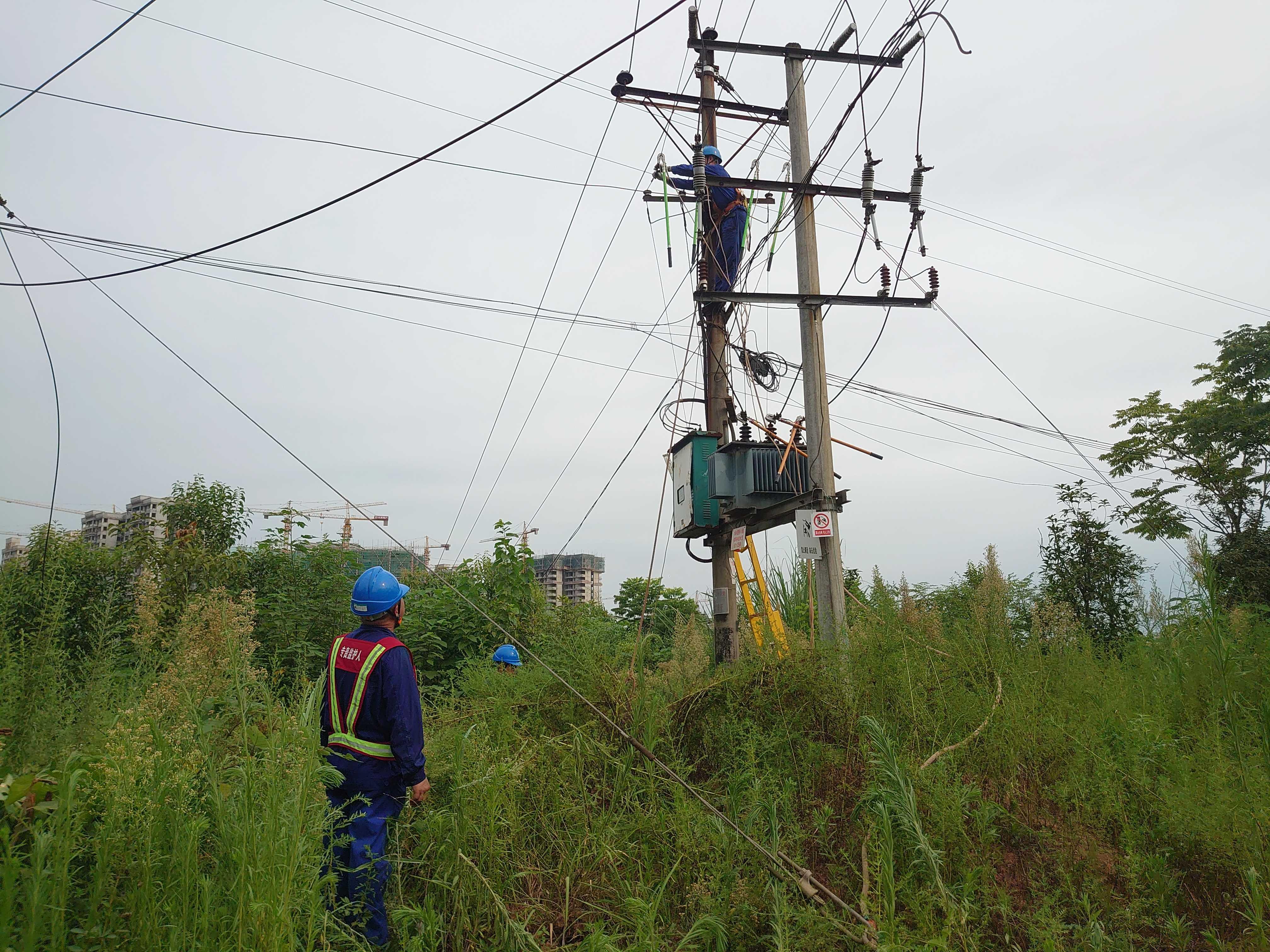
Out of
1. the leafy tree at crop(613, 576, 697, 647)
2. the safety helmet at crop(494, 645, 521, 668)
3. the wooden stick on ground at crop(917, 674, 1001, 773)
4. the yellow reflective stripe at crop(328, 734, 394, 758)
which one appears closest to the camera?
the yellow reflective stripe at crop(328, 734, 394, 758)

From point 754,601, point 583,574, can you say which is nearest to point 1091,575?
point 754,601

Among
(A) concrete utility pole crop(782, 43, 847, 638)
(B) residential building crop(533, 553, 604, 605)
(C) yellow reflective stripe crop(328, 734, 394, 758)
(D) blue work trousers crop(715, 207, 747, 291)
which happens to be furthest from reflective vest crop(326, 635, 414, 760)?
(B) residential building crop(533, 553, 604, 605)

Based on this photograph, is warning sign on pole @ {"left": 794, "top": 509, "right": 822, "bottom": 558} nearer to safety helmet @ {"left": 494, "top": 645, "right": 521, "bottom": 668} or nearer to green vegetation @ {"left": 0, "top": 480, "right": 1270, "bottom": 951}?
green vegetation @ {"left": 0, "top": 480, "right": 1270, "bottom": 951}

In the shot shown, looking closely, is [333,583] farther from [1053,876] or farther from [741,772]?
[1053,876]

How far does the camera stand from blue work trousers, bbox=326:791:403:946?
3.58 metres

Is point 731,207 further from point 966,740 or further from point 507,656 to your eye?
point 966,740

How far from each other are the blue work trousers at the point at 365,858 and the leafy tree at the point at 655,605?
425 inches

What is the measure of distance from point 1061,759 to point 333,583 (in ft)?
26.6

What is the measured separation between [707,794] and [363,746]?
2.17m

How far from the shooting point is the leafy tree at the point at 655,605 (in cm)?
1702

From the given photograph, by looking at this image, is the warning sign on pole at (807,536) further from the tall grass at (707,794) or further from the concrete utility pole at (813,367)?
the tall grass at (707,794)

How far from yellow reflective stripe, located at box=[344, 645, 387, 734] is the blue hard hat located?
294mm

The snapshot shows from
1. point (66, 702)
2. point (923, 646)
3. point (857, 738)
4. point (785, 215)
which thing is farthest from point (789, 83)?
point (66, 702)

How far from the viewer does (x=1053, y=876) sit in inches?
155
